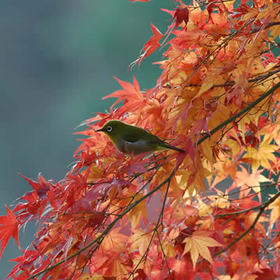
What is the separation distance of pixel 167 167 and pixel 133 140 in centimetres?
12

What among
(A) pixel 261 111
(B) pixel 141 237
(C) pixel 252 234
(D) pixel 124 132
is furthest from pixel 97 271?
(A) pixel 261 111

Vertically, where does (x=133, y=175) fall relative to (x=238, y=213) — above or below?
above

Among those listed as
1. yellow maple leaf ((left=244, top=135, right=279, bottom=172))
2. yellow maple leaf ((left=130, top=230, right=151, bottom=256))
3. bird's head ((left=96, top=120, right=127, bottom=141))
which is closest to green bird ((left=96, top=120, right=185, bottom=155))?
bird's head ((left=96, top=120, right=127, bottom=141))

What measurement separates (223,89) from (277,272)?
67cm

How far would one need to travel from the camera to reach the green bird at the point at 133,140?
97 centimetres

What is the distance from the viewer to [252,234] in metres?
1.32

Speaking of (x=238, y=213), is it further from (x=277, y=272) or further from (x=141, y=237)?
(x=141, y=237)

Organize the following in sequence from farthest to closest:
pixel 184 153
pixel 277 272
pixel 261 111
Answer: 1. pixel 277 272
2. pixel 261 111
3. pixel 184 153

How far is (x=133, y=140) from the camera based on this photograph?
3.24ft

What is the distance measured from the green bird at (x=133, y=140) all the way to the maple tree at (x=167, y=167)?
0.09 ft

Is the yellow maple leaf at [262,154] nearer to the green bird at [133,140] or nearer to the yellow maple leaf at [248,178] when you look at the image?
the yellow maple leaf at [248,178]

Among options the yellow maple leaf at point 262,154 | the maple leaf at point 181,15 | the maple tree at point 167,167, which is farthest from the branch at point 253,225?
the maple leaf at point 181,15

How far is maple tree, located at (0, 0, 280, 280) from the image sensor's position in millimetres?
969

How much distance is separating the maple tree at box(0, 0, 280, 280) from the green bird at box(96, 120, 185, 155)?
0.09 feet
